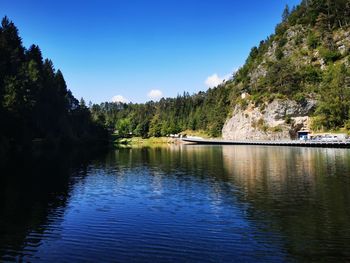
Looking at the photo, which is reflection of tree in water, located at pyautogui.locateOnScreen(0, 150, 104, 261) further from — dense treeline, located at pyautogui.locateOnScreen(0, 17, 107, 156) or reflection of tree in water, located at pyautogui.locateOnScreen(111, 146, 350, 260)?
dense treeline, located at pyautogui.locateOnScreen(0, 17, 107, 156)

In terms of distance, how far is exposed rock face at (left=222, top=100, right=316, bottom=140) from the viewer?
16612cm

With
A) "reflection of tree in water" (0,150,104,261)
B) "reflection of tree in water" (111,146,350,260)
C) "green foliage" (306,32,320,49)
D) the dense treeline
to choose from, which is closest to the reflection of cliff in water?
"reflection of tree in water" (111,146,350,260)

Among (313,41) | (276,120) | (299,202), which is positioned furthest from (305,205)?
(313,41)

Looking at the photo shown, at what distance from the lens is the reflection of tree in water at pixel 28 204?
25484mm

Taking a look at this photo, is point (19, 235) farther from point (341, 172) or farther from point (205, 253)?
point (341, 172)

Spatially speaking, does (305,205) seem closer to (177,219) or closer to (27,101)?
(177,219)

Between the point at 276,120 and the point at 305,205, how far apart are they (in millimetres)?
140411

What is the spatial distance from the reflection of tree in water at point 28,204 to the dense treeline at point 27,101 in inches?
1177

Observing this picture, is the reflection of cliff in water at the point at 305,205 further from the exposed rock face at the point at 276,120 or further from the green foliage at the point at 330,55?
the green foliage at the point at 330,55

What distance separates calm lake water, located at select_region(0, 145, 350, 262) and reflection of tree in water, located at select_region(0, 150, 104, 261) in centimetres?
8

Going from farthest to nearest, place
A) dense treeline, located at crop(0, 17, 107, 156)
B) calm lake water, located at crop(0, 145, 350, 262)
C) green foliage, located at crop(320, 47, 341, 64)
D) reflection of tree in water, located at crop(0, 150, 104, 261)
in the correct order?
1. green foliage, located at crop(320, 47, 341, 64)
2. dense treeline, located at crop(0, 17, 107, 156)
3. reflection of tree in water, located at crop(0, 150, 104, 261)
4. calm lake water, located at crop(0, 145, 350, 262)

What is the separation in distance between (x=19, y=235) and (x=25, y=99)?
80672mm

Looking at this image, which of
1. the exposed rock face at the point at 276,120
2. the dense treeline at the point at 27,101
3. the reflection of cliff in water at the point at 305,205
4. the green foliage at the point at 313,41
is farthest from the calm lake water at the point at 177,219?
the green foliage at the point at 313,41

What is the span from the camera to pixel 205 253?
2275cm
